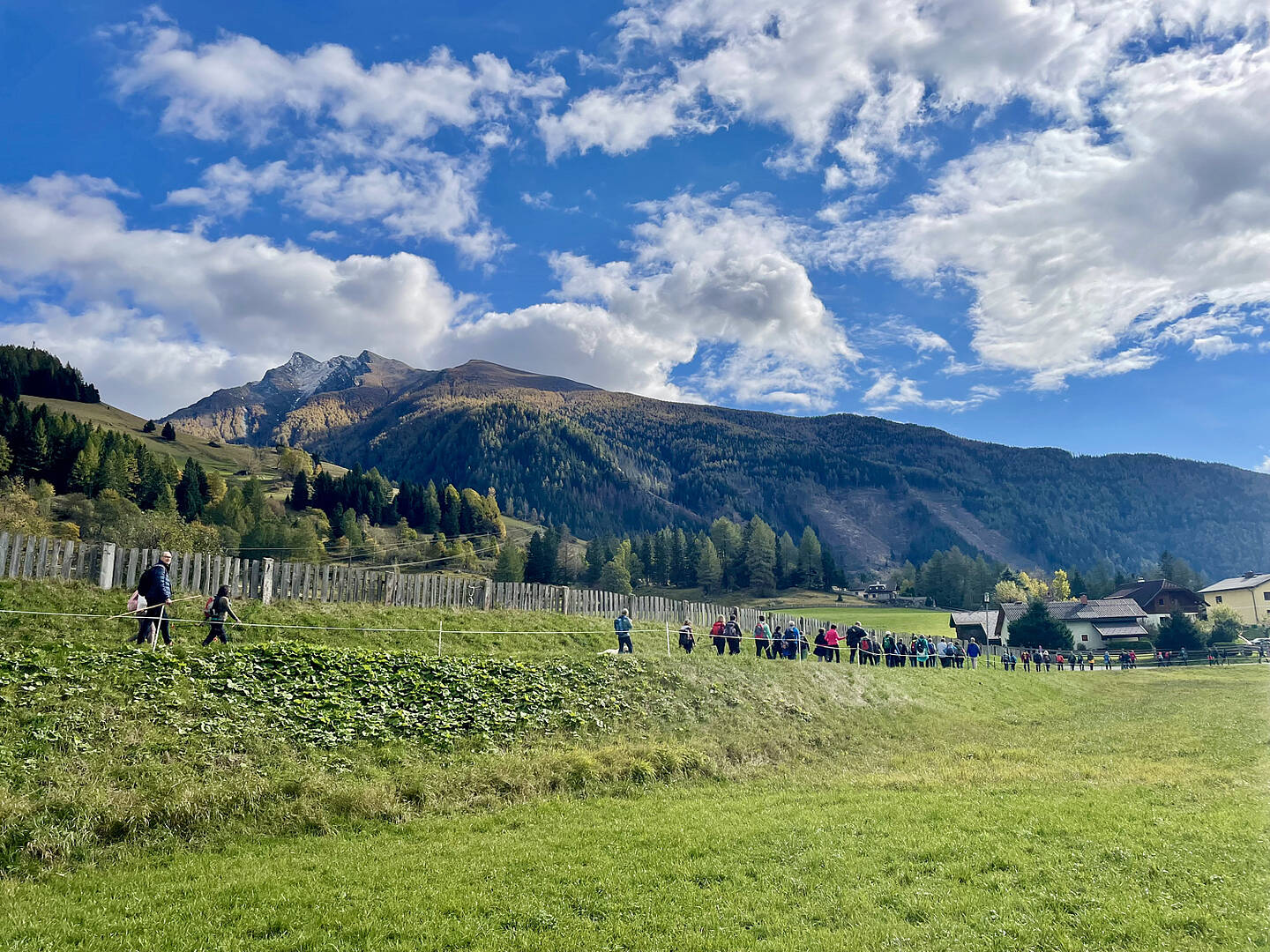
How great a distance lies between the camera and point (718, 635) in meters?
31.6

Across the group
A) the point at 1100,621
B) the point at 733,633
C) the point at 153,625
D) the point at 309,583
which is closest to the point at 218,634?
the point at 153,625

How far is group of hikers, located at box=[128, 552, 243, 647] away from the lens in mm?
16844

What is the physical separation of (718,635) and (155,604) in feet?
67.8

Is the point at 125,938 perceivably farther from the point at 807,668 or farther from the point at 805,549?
the point at 805,549

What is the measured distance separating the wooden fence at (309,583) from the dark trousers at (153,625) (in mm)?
4022

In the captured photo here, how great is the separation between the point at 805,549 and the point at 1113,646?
82.1 metres

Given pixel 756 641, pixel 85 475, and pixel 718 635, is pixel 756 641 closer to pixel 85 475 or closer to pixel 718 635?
pixel 718 635

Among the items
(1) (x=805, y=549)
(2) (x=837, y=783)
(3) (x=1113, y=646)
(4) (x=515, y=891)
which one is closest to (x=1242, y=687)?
(2) (x=837, y=783)

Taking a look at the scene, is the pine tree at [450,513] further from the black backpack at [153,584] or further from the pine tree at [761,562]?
the black backpack at [153,584]

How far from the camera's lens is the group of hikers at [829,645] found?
3103 centimetres

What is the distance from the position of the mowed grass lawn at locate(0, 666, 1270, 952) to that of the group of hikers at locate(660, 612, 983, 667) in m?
13.7

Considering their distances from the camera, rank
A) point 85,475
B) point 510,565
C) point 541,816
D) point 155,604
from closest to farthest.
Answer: point 541,816 → point 155,604 → point 85,475 → point 510,565

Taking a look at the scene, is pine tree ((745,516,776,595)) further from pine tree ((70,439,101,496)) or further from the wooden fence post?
the wooden fence post

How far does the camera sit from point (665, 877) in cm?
991
